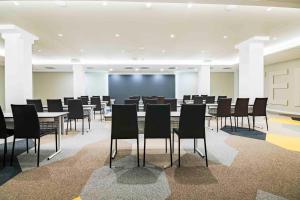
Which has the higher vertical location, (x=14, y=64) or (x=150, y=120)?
(x=14, y=64)

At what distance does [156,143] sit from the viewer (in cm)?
480

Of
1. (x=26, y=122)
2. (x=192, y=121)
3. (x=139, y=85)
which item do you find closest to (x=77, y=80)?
(x=139, y=85)

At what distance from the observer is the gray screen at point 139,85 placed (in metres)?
18.4

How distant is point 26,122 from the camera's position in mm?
3307

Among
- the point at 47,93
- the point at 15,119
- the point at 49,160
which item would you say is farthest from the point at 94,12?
the point at 47,93

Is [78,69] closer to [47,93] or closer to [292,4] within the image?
[47,93]

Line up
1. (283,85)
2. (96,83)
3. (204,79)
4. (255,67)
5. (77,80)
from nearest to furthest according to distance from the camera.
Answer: (255,67) → (283,85) → (77,80) → (204,79) → (96,83)

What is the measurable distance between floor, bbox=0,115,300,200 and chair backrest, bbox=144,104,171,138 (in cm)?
48

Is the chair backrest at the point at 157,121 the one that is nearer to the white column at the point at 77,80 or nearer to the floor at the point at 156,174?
the floor at the point at 156,174

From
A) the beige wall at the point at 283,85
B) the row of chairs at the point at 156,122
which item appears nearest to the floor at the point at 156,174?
the row of chairs at the point at 156,122

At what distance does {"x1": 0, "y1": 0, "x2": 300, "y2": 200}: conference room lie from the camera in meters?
2.68

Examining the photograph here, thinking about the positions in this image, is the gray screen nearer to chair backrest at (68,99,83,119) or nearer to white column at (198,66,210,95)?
white column at (198,66,210,95)

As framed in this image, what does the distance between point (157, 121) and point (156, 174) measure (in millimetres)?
749

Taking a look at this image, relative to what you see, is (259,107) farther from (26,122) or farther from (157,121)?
(26,122)
